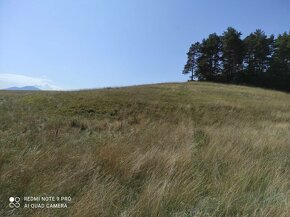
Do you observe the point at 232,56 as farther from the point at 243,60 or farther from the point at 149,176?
the point at 149,176

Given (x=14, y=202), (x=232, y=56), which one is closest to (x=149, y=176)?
(x=14, y=202)

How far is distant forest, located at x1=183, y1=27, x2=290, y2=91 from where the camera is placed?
222 feet

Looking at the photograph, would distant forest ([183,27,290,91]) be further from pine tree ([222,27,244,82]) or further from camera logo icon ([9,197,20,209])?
camera logo icon ([9,197,20,209])

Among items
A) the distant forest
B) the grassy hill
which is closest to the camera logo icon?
the grassy hill

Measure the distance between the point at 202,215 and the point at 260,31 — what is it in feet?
264

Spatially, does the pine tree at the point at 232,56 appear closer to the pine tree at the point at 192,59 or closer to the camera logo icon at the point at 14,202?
the pine tree at the point at 192,59

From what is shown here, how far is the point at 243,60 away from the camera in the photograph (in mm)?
70938

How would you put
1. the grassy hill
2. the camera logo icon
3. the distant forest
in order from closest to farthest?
the camera logo icon
the grassy hill
the distant forest

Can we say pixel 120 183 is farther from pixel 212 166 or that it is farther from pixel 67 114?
pixel 67 114

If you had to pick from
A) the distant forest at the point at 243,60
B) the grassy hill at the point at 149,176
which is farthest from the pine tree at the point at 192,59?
the grassy hill at the point at 149,176

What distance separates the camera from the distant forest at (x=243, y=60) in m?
67.7

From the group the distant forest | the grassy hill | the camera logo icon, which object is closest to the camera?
the camera logo icon

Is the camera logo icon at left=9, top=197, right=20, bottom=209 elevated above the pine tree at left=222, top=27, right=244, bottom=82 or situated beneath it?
→ situated beneath

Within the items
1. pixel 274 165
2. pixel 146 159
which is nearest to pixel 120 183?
pixel 146 159
